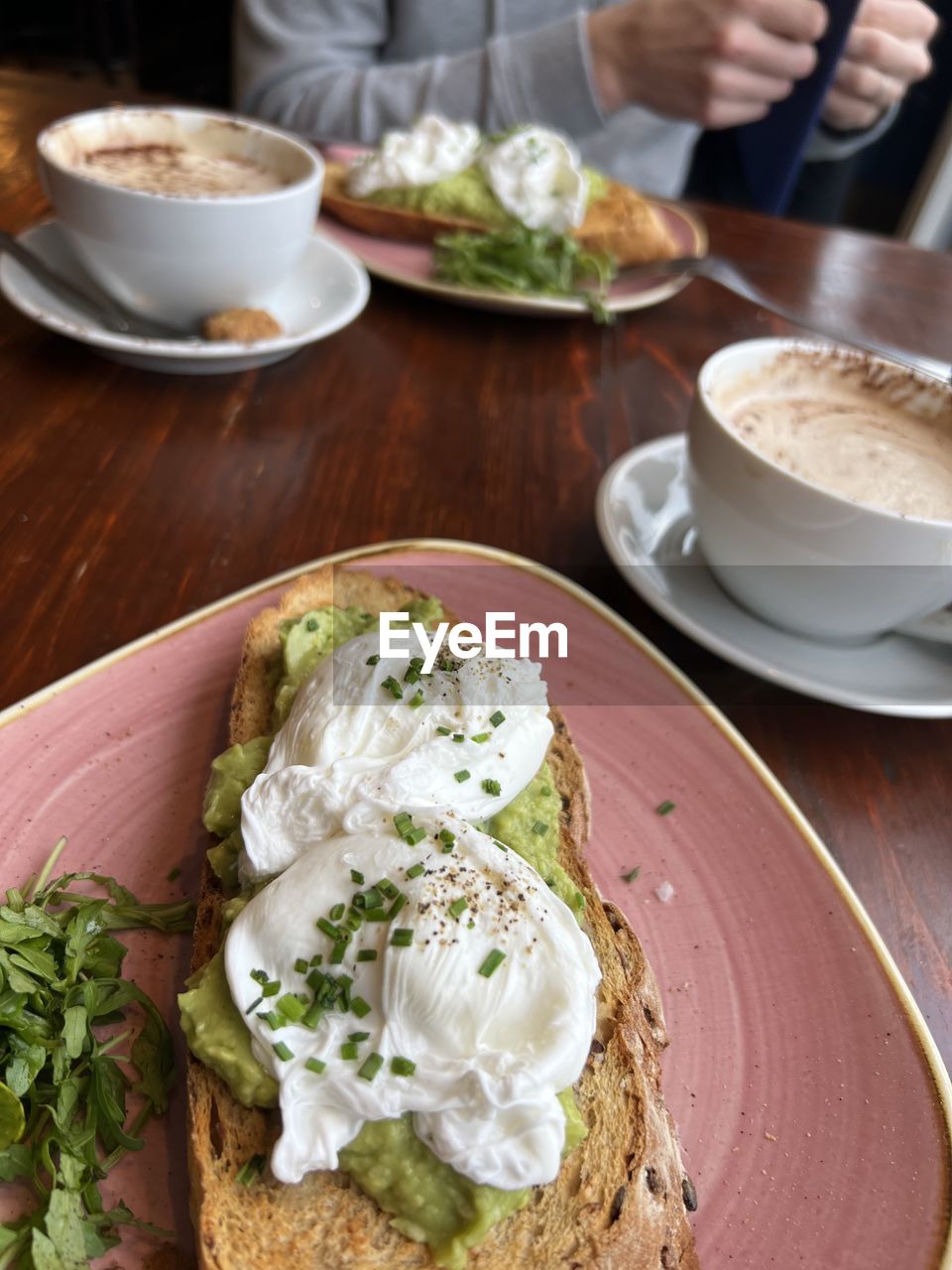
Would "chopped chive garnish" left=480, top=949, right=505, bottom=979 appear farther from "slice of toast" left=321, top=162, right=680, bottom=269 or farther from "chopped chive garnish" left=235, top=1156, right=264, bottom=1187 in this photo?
"slice of toast" left=321, top=162, right=680, bottom=269

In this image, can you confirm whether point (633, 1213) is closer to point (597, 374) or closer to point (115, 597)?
point (115, 597)

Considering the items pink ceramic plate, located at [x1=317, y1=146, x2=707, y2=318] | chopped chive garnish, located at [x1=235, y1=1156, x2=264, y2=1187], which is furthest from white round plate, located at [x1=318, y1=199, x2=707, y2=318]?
chopped chive garnish, located at [x1=235, y1=1156, x2=264, y2=1187]

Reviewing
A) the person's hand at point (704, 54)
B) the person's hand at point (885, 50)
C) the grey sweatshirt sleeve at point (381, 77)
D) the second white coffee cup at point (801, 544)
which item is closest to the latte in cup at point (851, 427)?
the second white coffee cup at point (801, 544)

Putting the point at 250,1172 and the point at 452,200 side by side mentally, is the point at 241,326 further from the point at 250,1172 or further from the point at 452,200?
the point at 250,1172
